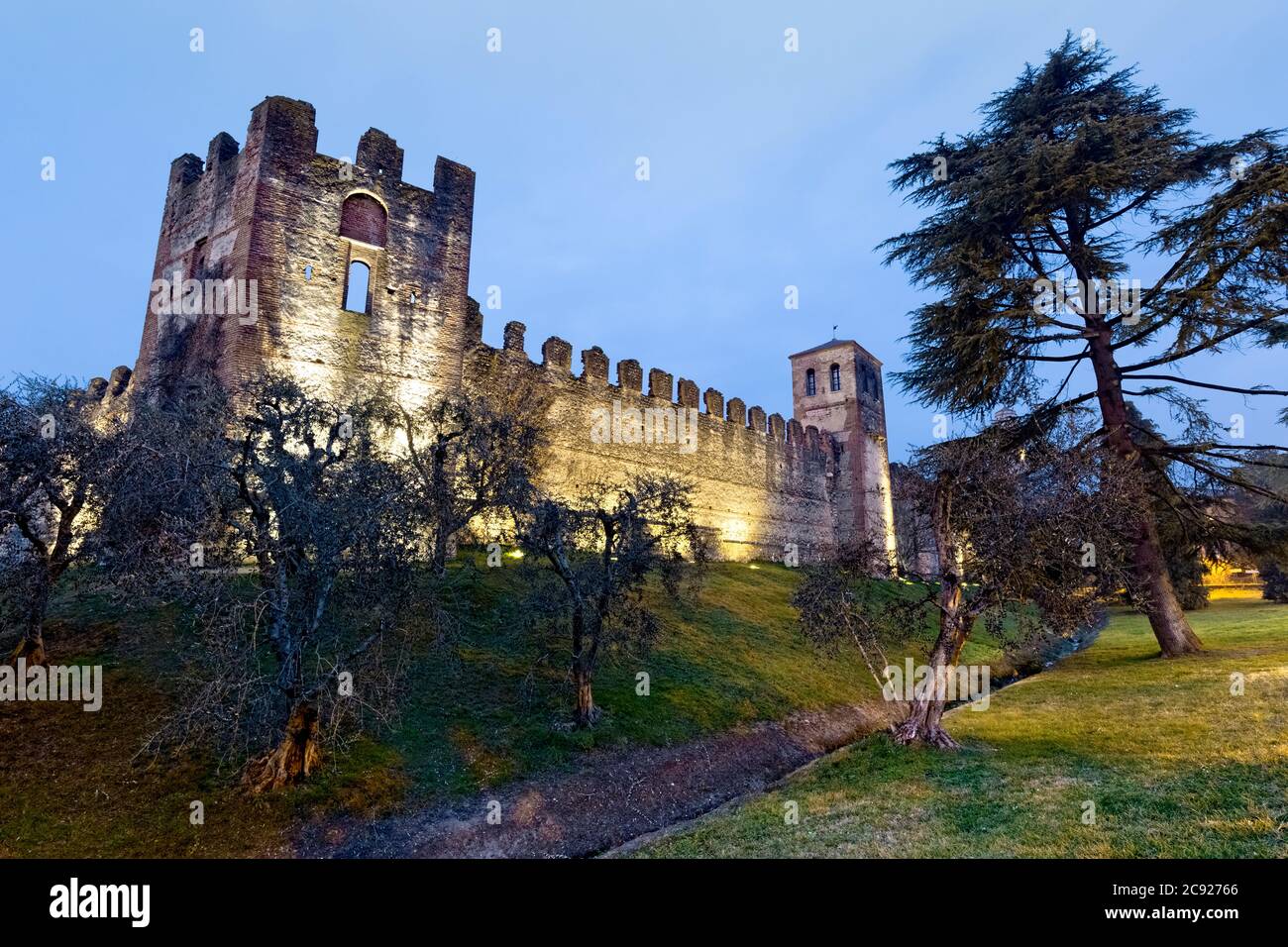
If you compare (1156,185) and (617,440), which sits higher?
(1156,185)

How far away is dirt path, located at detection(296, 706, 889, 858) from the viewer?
25.6 ft

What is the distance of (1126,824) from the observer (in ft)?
18.4

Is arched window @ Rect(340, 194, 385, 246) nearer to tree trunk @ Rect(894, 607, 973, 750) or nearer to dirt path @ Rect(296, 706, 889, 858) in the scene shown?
dirt path @ Rect(296, 706, 889, 858)

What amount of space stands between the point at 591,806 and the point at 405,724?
3131mm

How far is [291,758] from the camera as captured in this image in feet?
27.5

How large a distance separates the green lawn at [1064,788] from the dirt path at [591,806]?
111cm

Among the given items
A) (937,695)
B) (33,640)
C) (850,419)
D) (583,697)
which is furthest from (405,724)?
(850,419)

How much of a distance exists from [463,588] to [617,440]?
11.2 meters

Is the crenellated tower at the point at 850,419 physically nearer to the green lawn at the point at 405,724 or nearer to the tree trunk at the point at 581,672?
the green lawn at the point at 405,724

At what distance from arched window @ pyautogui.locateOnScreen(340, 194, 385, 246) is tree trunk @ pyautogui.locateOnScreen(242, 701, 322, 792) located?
12745mm

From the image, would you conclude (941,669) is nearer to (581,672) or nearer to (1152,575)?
(581,672)

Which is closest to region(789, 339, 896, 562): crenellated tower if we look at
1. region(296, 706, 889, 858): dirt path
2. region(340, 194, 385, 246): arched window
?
region(296, 706, 889, 858): dirt path
